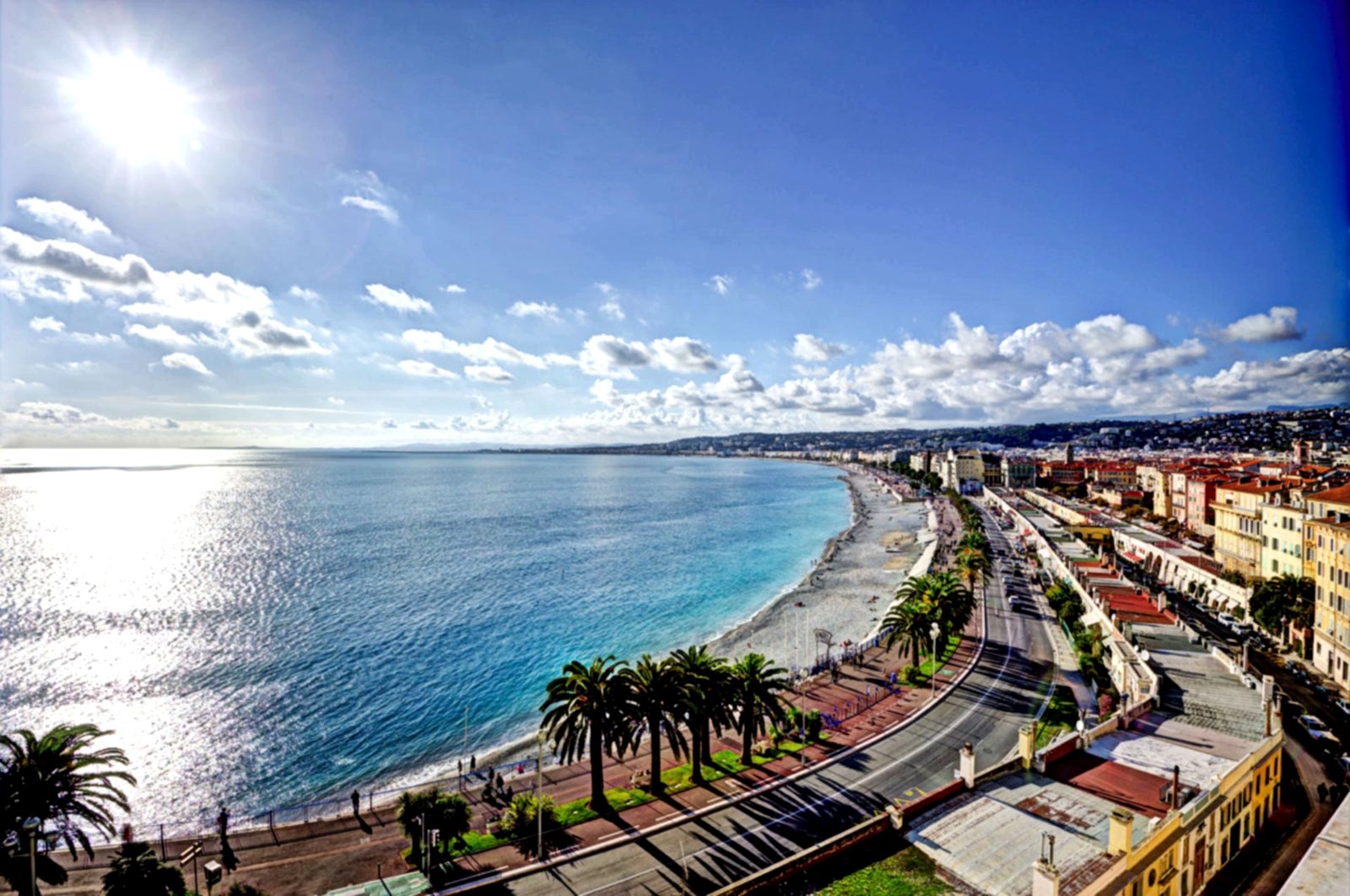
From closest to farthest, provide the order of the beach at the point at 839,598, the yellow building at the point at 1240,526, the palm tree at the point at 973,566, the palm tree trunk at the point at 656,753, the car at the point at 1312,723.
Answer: the palm tree trunk at the point at 656,753, the car at the point at 1312,723, the beach at the point at 839,598, the yellow building at the point at 1240,526, the palm tree at the point at 973,566

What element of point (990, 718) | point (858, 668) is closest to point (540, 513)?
point (858, 668)

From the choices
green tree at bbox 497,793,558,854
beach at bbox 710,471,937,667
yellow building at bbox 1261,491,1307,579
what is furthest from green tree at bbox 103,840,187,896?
yellow building at bbox 1261,491,1307,579

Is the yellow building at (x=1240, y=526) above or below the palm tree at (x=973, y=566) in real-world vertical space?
above

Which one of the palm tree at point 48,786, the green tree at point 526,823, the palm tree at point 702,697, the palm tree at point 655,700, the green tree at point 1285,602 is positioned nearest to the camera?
the palm tree at point 48,786

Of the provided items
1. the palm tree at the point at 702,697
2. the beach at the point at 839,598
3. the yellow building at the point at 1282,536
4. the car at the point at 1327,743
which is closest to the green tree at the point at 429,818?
the palm tree at the point at 702,697

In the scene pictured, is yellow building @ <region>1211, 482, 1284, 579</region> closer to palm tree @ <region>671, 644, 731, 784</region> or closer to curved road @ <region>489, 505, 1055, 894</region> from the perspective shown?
curved road @ <region>489, 505, 1055, 894</region>

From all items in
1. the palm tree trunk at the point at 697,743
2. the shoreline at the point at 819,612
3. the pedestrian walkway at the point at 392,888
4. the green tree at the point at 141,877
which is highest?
the green tree at the point at 141,877

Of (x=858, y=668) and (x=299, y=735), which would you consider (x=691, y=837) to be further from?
(x=299, y=735)

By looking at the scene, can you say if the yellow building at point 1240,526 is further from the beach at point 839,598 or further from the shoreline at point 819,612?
the beach at point 839,598
